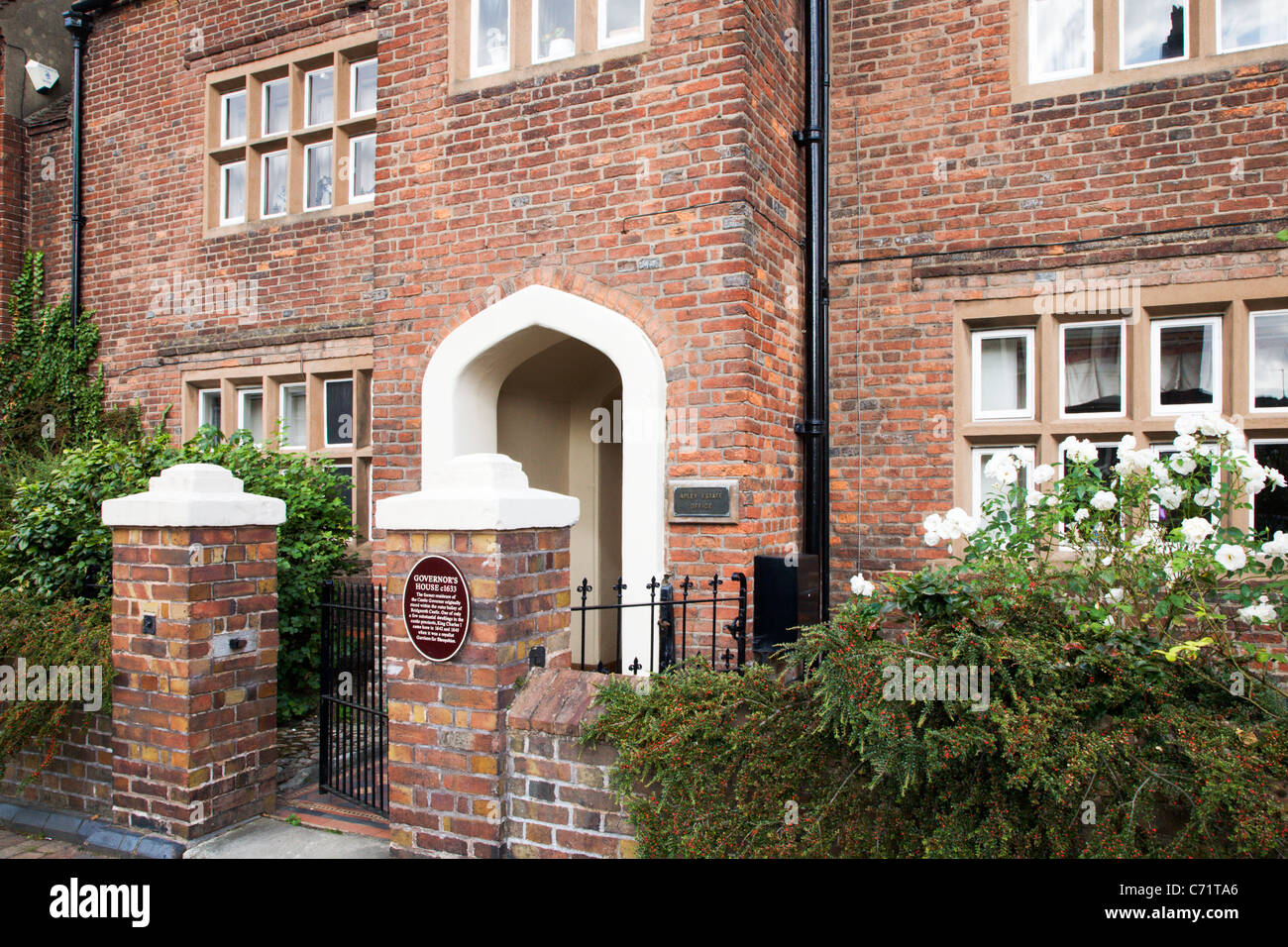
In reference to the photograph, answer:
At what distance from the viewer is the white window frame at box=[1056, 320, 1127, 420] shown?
20.4 feet

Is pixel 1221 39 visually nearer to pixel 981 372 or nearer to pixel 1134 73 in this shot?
pixel 1134 73

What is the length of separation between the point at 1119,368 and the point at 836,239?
2.13 meters

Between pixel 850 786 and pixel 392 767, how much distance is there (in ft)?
6.67

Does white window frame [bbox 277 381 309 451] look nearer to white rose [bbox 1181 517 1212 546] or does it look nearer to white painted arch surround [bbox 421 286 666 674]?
white painted arch surround [bbox 421 286 666 674]

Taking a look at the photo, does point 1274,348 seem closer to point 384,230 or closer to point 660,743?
point 660,743

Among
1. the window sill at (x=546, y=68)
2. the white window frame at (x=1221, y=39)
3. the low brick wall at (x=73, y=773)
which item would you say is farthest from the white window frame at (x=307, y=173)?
the white window frame at (x=1221, y=39)

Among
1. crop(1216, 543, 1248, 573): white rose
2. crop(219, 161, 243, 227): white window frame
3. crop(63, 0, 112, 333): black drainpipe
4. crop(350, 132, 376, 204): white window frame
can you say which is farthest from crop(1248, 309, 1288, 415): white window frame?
crop(63, 0, 112, 333): black drainpipe

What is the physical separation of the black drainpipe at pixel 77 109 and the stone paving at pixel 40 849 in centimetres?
704

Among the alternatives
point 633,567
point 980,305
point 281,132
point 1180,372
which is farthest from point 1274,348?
point 281,132

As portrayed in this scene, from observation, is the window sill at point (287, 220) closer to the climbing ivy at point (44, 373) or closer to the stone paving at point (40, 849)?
the climbing ivy at point (44, 373)

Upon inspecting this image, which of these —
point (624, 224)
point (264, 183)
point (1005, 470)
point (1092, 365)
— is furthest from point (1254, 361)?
point (264, 183)

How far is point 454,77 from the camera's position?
6.86m

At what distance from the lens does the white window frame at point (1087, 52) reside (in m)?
6.32

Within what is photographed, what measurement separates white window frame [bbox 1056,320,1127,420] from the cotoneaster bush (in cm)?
257
